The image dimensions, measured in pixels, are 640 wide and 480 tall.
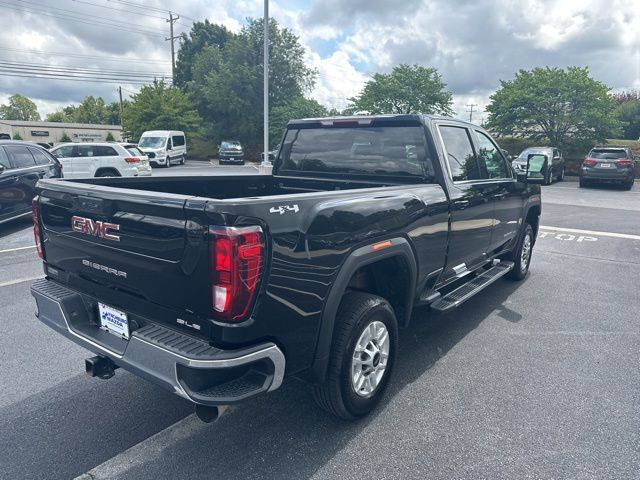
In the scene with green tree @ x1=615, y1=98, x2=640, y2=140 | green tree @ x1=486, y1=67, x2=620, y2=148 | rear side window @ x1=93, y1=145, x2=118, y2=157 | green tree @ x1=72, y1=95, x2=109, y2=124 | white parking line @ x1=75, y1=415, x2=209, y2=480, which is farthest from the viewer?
green tree @ x1=72, y1=95, x2=109, y2=124

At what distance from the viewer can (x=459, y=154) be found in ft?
13.6

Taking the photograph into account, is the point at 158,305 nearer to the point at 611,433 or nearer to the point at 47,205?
the point at 47,205

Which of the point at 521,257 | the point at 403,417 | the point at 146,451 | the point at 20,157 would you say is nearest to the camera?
the point at 146,451

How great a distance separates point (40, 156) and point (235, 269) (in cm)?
906

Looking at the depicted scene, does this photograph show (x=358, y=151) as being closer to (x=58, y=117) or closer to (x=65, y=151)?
(x=65, y=151)

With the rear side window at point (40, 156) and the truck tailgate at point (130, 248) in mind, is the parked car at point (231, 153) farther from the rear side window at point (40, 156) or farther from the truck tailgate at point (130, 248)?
the truck tailgate at point (130, 248)

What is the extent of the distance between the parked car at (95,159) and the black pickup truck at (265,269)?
1203cm

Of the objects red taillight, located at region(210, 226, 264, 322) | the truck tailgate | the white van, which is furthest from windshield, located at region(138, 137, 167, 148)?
red taillight, located at region(210, 226, 264, 322)

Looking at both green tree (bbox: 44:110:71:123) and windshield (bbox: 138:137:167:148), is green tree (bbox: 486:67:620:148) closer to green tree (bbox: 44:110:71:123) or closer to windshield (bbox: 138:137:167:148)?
windshield (bbox: 138:137:167:148)

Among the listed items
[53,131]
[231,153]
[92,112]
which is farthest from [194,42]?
[92,112]

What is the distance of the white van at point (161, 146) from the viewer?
28.4 meters

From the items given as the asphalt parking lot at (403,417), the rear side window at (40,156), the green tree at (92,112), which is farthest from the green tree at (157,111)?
the green tree at (92,112)

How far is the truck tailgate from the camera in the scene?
7.12ft

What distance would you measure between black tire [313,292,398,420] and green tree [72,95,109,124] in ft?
340
